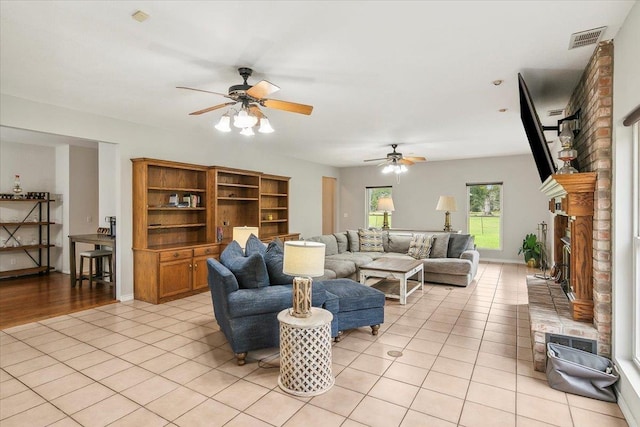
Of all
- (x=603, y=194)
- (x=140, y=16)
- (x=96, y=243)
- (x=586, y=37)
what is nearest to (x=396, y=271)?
(x=603, y=194)

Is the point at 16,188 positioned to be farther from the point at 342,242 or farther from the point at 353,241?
the point at 353,241

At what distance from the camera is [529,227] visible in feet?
26.5

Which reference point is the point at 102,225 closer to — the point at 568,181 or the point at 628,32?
the point at 568,181

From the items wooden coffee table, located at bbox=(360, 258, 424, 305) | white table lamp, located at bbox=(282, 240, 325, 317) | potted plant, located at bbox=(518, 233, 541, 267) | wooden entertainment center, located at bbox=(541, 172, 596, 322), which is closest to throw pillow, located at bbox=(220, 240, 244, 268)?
white table lamp, located at bbox=(282, 240, 325, 317)

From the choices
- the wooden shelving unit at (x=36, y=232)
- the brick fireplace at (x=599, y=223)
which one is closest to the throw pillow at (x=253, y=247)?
the brick fireplace at (x=599, y=223)

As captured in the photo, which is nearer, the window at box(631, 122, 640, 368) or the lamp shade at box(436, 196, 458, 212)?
the window at box(631, 122, 640, 368)

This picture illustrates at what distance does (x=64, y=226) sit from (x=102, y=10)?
243 inches

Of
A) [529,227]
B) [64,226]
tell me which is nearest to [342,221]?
[529,227]

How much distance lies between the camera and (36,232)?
6910 mm

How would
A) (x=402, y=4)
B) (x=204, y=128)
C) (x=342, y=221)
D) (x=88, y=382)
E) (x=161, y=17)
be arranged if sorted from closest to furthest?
(x=402, y=4) → (x=161, y=17) → (x=88, y=382) → (x=204, y=128) → (x=342, y=221)

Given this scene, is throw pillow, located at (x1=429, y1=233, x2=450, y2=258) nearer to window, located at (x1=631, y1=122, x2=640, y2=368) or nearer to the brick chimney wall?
the brick chimney wall

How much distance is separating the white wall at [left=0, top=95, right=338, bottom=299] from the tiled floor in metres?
1.23

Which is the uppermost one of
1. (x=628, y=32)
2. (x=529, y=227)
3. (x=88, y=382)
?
(x=628, y=32)

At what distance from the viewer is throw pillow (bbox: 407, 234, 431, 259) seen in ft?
21.6
